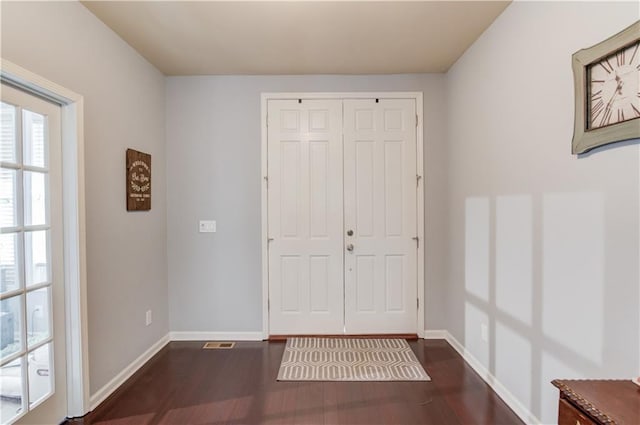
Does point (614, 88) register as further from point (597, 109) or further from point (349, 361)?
point (349, 361)

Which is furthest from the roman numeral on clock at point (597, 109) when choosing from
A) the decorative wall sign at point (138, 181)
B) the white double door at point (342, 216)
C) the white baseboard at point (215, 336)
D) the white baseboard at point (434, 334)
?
the white baseboard at point (215, 336)

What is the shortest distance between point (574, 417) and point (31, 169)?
2.64m

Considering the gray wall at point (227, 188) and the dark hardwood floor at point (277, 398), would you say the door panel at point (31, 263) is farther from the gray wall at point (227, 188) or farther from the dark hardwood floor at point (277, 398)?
the gray wall at point (227, 188)

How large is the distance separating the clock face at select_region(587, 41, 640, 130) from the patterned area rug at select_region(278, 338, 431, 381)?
81.5 inches

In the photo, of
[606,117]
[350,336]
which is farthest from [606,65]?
[350,336]

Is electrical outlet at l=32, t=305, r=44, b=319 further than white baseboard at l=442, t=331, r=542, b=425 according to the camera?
No

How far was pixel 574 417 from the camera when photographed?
3.60ft

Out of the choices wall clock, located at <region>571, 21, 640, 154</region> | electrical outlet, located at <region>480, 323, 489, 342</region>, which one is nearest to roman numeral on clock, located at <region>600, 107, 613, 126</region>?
wall clock, located at <region>571, 21, 640, 154</region>

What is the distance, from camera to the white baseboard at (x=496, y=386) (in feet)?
6.79

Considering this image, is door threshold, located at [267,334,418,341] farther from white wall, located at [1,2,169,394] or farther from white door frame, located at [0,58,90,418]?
white door frame, located at [0,58,90,418]

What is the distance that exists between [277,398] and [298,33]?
103 inches

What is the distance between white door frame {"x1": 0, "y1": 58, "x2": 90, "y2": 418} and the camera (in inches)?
82.9

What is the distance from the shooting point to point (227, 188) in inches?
135

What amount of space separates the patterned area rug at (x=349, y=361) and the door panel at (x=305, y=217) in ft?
0.81
